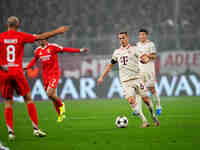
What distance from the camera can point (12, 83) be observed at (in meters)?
7.92

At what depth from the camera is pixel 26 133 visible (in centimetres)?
912

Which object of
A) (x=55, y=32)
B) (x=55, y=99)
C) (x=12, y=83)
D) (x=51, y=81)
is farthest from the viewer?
(x=51, y=81)

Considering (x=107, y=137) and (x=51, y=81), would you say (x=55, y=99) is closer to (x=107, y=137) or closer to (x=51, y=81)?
(x=51, y=81)

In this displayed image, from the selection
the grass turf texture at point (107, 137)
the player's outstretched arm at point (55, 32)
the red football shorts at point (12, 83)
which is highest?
the player's outstretched arm at point (55, 32)

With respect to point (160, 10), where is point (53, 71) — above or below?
below

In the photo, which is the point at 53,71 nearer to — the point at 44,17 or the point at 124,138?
the point at 124,138

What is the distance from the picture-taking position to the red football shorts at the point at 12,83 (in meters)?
7.75

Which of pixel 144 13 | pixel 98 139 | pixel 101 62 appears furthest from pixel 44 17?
pixel 98 139

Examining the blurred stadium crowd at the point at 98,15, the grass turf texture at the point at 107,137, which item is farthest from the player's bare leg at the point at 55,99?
the blurred stadium crowd at the point at 98,15

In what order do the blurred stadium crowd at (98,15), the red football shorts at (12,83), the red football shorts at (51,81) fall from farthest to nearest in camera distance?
the blurred stadium crowd at (98,15)
the red football shorts at (51,81)
the red football shorts at (12,83)

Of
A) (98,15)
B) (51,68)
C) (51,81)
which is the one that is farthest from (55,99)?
(98,15)

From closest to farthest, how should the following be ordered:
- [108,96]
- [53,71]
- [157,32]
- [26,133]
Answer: [26,133] → [53,71] → [108,96] → [157,32]

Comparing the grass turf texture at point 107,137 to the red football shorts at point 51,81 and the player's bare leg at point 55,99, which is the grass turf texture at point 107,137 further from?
the red football shorts at point 51,81

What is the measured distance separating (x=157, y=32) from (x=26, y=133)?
19384 millimetres
